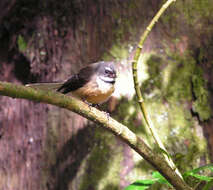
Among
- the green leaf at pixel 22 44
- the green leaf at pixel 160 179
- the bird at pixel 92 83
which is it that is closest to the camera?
the green leaf at pixel 160 179

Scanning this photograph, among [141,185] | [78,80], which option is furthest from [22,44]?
[141,185]

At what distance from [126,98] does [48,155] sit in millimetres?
1013

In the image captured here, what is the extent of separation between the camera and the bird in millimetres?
2787

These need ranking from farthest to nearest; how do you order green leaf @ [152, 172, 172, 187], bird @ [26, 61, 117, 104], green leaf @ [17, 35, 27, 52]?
green leaf @ [17, 35, 27, 52] < bird @ [26, 61, 117, 104] < green leaf @ [152, 172, 172, 187]

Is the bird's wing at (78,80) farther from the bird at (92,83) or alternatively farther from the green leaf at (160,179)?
the green leaf at (160,179)

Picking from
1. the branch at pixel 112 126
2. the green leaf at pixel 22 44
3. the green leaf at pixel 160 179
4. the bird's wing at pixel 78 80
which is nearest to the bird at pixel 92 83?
the bird's wing at pixel 78 80

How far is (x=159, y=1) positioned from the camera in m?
2.96

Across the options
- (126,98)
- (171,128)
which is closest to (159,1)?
(126,98)

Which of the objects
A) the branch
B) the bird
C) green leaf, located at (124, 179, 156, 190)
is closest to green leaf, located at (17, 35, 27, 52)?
the bird

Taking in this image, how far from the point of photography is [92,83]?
294 cm

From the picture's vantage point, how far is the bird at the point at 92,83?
9.14ft

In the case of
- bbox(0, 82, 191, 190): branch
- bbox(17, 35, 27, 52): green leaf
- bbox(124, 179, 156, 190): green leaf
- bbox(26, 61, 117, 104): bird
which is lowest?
bbox(124, 179, 156, 190): green leaf

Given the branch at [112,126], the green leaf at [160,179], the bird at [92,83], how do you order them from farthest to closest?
the bird at [92,83], the green leaf at [160,179], the branch at [112,126]

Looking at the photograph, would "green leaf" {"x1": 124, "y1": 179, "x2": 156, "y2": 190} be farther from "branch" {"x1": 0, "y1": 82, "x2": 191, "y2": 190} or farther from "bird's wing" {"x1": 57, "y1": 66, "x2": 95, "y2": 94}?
"bird's wing" {"x1": 57, "y1": 66, "x2": 95, "y2": 94}
